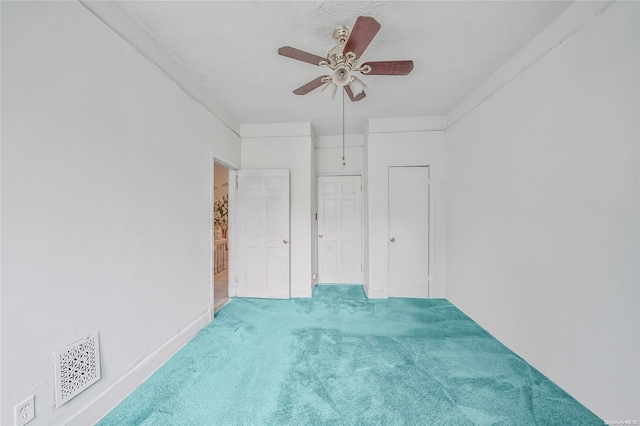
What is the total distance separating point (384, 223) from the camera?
342 centimetres

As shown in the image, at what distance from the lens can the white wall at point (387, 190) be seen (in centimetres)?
337

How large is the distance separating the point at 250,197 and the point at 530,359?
350 cm

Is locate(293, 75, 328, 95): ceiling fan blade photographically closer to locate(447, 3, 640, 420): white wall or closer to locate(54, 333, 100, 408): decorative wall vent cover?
locate(447, 3, 640, 420): white wall

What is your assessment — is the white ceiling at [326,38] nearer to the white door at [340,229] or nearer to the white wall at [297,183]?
the white wall at [297,183]

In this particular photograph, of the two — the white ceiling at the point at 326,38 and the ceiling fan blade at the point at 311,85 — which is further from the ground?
the white ceiling at the point at 326,38

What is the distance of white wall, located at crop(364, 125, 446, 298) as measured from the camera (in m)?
3.37

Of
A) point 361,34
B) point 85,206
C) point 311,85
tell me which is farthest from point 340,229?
point 85,206

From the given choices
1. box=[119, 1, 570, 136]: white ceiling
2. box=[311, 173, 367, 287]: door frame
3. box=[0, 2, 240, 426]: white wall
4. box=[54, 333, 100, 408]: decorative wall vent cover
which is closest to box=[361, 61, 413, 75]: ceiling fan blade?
box=[119, 1, 570, 136]: white ceiling

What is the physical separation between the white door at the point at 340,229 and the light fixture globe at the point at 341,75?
2430mm

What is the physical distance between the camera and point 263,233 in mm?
3471

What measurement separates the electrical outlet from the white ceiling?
7.46 feet

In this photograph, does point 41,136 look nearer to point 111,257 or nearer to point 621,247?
point 111,257

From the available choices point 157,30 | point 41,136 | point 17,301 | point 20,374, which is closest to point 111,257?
point 17,301

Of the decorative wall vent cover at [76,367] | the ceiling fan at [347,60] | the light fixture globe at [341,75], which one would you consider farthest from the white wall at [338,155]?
the decorative wall vent cover at [76,367]
